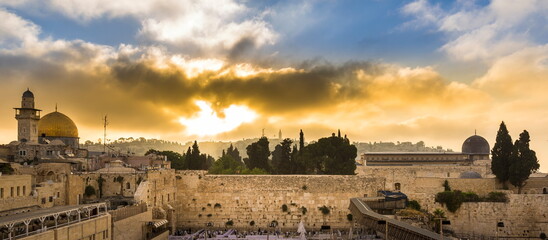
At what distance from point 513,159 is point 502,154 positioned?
1.04 m

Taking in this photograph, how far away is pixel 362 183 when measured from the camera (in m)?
43.6

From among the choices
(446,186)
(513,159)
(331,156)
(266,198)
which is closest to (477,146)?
(513,159)

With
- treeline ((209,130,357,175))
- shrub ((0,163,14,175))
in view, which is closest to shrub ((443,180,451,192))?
treeline ((209,130,357,175))

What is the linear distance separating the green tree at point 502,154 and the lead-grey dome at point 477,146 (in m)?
14.8

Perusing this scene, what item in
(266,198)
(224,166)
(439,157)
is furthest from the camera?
(224,166)

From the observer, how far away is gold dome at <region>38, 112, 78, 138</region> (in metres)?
50.7

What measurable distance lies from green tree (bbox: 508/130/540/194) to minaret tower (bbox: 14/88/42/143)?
42981mm

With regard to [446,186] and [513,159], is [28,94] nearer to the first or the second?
[446,186]

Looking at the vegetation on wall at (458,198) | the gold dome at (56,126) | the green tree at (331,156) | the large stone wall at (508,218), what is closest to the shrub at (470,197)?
the vegetation on wall at (458,198)

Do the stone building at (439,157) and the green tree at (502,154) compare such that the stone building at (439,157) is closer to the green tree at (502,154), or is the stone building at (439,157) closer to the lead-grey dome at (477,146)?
the lead-grey dome at (477,146)

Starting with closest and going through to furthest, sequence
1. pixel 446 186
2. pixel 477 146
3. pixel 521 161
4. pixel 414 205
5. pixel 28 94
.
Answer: pixel 414 205 → pixel 521 161 → pixel 446 186 → pixel 28 94 → pixel 477 146

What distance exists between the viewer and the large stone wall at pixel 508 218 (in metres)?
39.7

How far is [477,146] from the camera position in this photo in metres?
59.8

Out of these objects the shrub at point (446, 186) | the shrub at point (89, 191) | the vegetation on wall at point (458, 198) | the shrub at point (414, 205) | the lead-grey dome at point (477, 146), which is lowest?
the shrub at point (414, 205)
